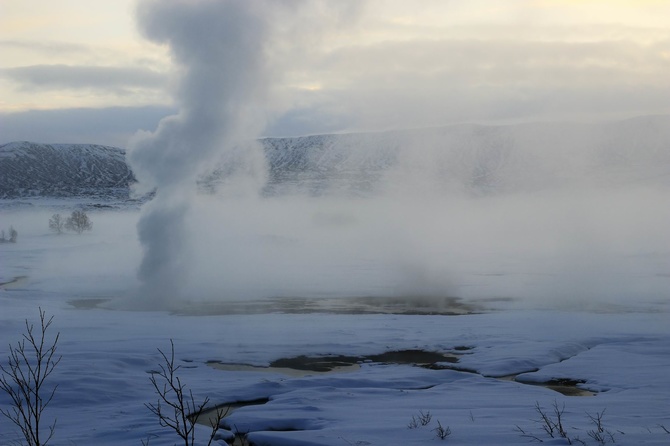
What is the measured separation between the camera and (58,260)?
53.6 meters

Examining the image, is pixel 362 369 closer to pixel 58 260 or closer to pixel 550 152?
pixel 58 260

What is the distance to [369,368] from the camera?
15.7 m

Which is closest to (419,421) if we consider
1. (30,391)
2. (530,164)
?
(30,391)

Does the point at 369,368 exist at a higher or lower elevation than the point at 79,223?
lower

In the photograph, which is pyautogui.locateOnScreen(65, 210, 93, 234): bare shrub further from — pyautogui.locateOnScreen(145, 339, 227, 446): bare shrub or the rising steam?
pyautogui.locateOnScreen(145, 339, 227, 446): bare shrub

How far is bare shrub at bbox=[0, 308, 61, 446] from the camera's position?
5.09m

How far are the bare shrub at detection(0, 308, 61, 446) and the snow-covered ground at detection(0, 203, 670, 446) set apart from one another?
32 centimetres

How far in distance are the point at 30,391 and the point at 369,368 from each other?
10.8m

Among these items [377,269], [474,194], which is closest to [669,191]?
[474,194]

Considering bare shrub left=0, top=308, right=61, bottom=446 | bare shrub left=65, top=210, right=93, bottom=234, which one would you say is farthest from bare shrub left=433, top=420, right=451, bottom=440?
bare shrub left=65, top=210, right=93, bottom=234

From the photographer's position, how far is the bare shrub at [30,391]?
200 inches

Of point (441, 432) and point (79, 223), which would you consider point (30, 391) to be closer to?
point (441, 432)

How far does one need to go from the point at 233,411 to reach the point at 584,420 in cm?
599

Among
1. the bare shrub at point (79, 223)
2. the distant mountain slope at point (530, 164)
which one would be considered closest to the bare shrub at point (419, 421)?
the bare shrub at point (79, 223)
